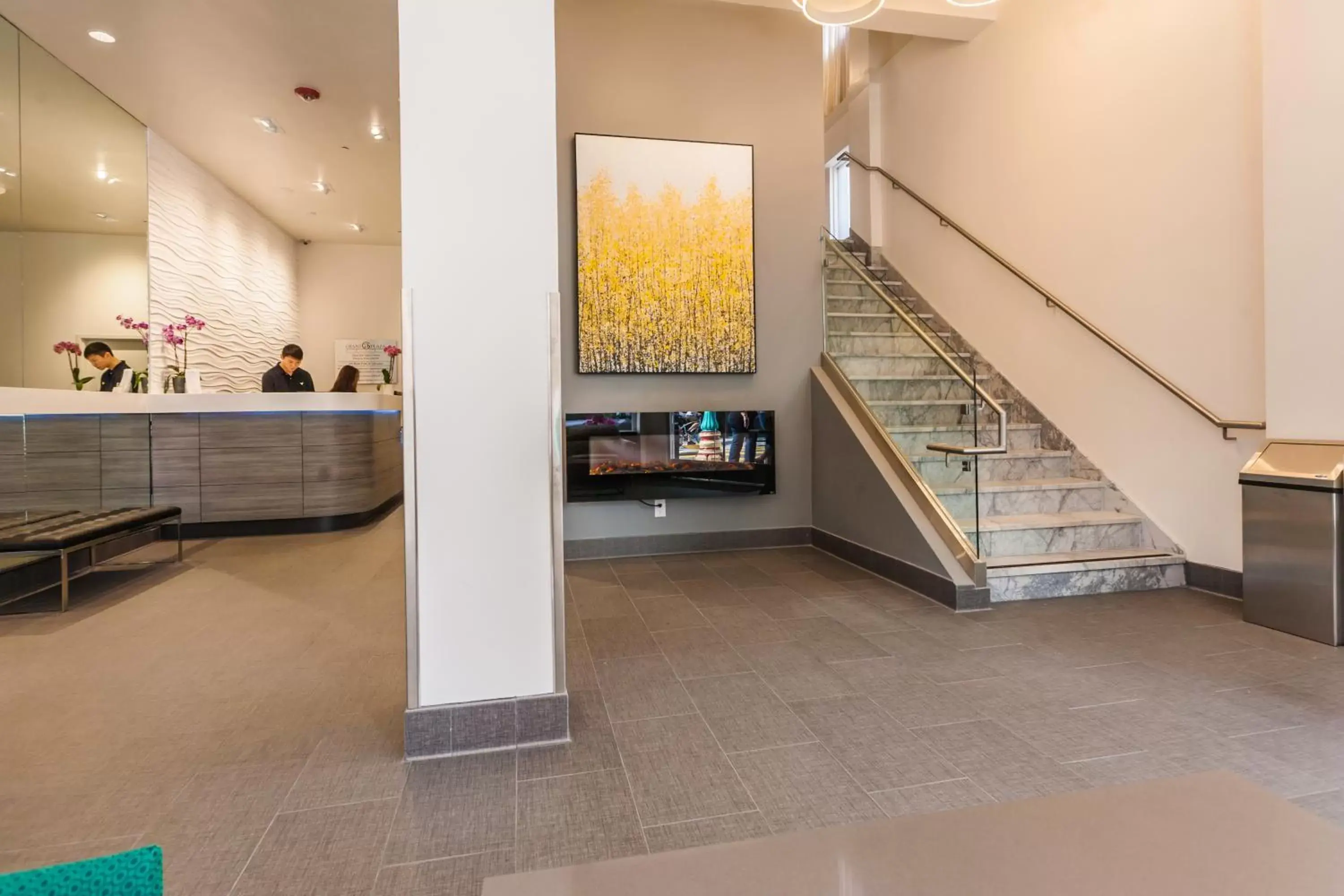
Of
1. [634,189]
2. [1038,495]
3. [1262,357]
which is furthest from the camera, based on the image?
[634,189]

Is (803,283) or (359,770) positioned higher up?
(803,283)

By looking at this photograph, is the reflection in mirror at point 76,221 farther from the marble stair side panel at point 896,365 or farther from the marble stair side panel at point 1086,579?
the marble stair side panel at point 1086,579

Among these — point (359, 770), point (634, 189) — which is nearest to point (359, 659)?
point (359, 770)

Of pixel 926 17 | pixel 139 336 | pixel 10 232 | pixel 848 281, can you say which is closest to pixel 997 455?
pixel 848 281

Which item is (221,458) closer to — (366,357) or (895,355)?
(366,357)

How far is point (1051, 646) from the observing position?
3223 mm

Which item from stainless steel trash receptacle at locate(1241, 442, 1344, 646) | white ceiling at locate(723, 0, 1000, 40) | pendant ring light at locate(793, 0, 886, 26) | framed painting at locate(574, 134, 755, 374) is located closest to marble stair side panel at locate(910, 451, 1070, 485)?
stainless steel trash receptacle at locate(1241, 442, 1344, 646)

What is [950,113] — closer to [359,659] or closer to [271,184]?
[359,659]

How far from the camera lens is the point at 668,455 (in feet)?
17.5

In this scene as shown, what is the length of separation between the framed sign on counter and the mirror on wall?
12.0 ft

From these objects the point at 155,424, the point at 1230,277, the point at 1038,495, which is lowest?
the point at 1038,495

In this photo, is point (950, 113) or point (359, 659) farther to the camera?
point (950, 113)

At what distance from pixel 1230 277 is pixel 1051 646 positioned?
2467 millimetres

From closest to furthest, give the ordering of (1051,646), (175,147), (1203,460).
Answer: (1051,646), (1203,460), (175,147)
